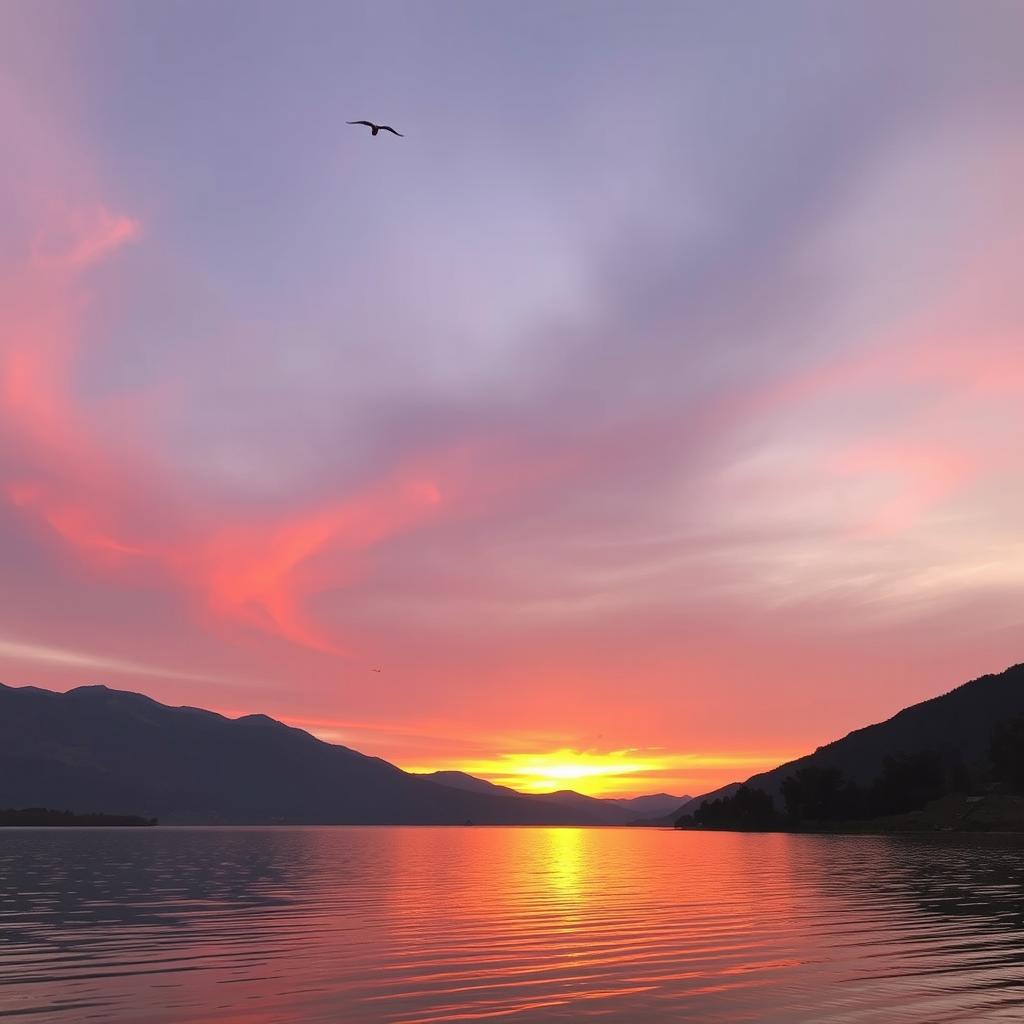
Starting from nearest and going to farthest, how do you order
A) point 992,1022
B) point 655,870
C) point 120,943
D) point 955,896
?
point 992,1022 < point 120,943 < point 955,896 < point 655,870

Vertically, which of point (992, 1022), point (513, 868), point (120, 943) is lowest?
point (992, 1022)

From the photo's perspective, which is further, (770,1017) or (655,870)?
(655,870)

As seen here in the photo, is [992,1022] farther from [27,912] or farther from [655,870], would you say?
[655,870]

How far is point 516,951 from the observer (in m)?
47.8

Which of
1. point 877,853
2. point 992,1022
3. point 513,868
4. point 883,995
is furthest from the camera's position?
point 877,853

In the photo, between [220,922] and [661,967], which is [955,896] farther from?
[220,922]

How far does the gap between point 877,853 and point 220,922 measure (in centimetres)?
12900

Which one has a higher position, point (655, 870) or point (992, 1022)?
point (655, 870)

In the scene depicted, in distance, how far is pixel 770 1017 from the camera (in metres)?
31.6

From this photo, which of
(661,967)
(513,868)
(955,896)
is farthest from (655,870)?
(661,967)

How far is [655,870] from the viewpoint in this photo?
403 feet

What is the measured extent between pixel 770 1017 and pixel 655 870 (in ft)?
318

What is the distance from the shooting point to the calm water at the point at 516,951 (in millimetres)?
33688

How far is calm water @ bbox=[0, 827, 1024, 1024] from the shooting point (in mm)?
33688
